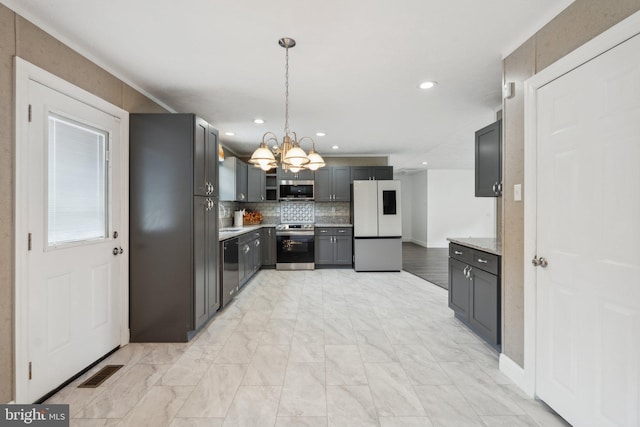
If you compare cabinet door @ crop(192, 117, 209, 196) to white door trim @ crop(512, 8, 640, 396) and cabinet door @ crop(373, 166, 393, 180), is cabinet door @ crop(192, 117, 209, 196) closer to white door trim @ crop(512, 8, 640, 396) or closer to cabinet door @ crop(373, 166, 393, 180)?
white door trim @ crop(512, 8, 640, 396)

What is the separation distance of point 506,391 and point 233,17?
3.16 metres

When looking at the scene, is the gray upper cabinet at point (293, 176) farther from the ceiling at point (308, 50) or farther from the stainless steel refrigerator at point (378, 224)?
the ceiling at point (308, 50)

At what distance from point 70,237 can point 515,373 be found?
347 centimetres

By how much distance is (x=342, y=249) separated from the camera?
611 cm

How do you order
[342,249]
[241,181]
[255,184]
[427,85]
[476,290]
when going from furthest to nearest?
[255,184], [342,249], [241,181], [427,85], [476,290]

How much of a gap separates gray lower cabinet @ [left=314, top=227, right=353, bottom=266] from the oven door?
6.5 inches

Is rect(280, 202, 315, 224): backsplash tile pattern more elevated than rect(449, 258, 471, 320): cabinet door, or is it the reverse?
rect(280, 202, 315, 224): backsplash tile pattern

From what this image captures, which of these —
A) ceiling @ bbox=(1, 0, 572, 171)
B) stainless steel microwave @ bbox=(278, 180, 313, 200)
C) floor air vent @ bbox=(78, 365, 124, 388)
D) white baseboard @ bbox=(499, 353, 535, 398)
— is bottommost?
floor air vent @ bbox=(78, 365, 124, 388)

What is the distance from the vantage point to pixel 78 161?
2281 mm

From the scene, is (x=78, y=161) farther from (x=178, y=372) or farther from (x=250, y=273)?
(x=250, y=273)

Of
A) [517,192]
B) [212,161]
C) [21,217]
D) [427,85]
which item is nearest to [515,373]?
[517,192]

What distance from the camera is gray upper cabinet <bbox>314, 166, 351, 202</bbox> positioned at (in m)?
6.43

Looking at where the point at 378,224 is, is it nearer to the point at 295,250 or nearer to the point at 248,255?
the point at 295,250

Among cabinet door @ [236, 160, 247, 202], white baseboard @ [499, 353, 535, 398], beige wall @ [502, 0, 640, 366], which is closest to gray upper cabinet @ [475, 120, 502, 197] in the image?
beige wall @ [502, 0, 640, 366]
